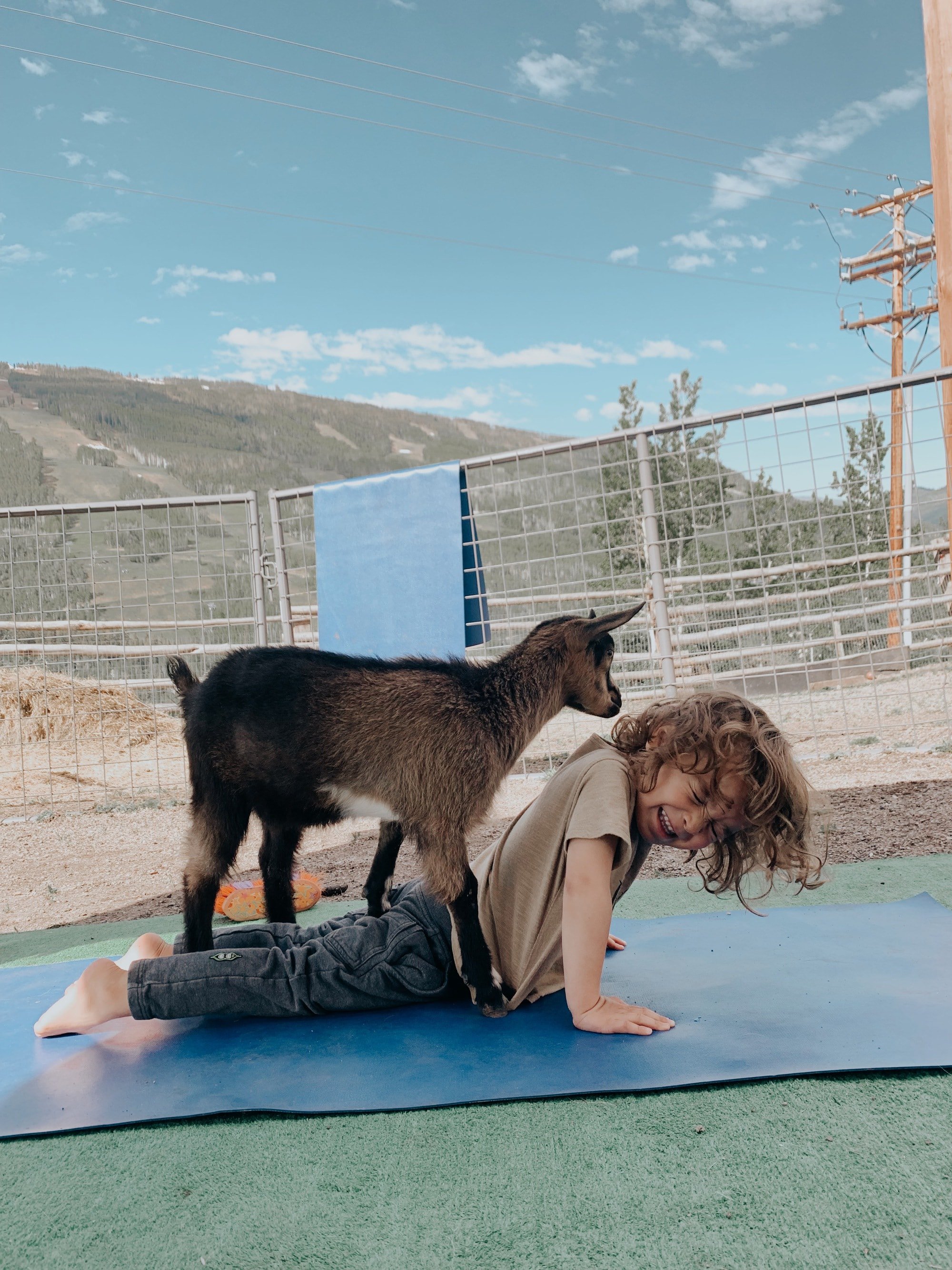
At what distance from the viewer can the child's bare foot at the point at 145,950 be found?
2.67 meters

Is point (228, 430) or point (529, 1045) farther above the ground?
point (228, 430)

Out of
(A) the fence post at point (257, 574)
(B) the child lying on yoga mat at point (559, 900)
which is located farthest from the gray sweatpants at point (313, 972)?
(A) the fence post at point (257, 574)

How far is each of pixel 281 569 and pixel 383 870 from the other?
146 inches

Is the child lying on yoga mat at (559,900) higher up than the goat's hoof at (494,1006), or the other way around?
the child lying on yoga mat at (559,900)

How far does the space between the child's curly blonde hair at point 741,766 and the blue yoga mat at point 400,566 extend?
318 centimetres

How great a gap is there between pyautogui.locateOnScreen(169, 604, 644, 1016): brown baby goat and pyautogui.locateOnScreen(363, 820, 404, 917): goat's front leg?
0.22m

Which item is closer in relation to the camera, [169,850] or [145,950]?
[145,950]

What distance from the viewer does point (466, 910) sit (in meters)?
2.44

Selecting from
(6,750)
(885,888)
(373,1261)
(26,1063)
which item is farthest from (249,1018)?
(6,750)

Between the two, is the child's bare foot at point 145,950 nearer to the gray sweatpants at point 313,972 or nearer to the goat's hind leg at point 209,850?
the goat's hind leg at point 209,850

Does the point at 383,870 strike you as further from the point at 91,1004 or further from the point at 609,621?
the point at 609,621

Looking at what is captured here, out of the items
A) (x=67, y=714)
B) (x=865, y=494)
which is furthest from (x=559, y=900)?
(x=865, y=494)

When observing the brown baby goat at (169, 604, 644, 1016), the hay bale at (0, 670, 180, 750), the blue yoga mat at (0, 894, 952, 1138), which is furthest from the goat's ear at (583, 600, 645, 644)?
the hay bale at (0, 670, 180, 750)

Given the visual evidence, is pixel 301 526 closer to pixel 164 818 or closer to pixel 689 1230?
pixel 164 818
